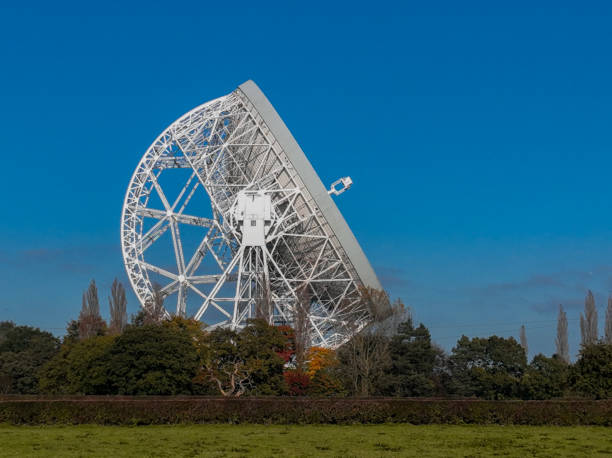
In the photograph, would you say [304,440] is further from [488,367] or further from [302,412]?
[488,367]

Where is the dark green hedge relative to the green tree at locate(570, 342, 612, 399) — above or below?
below

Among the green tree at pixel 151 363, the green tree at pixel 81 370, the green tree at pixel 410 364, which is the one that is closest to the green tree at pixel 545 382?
the green tree at pixel 410 364

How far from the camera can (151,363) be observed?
4062cm

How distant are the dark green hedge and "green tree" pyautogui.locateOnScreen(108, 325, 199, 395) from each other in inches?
461

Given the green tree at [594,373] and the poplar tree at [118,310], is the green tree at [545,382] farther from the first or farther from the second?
the poplar tree at [118,310]

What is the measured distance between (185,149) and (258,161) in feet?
15.6

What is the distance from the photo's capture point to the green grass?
20.5m

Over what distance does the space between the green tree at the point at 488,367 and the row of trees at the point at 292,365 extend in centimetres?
6

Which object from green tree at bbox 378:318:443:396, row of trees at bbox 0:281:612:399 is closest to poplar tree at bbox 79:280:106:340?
row of trees at bbox 0:281:612:399

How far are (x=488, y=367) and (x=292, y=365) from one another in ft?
42.4

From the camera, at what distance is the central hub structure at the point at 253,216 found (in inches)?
1713

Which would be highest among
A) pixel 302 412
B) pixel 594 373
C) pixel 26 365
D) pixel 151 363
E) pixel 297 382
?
pixel 26 365

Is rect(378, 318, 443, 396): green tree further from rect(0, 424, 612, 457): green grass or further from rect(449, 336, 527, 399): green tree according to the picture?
rect(0, 424, 612, 457): green grass

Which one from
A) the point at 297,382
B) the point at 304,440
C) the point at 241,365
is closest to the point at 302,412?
the point at 304,440
